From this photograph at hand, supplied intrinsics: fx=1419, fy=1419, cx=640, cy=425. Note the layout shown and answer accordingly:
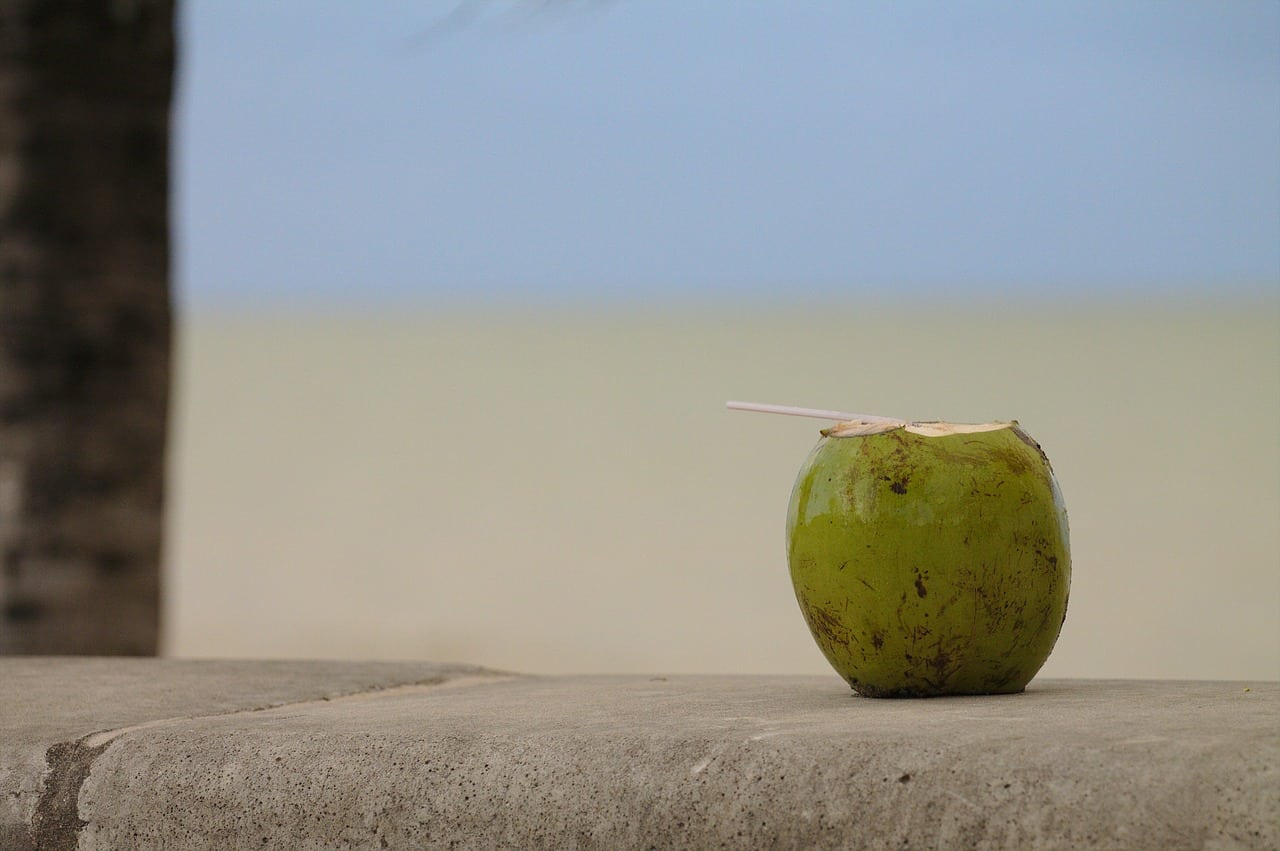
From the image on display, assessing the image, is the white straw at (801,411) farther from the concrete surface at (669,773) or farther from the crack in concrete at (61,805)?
the crack in concrete at (61,805)

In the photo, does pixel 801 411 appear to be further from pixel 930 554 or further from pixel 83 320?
pixel 83 320

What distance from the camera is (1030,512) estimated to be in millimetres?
1524

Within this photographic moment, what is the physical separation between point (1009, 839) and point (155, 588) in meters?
2.73

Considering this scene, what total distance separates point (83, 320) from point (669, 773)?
2.47 meters

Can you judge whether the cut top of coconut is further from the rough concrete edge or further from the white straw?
the rough concrete edge

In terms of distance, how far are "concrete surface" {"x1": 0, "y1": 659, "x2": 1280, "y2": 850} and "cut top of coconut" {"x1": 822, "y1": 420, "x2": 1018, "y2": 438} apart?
0.95 feet

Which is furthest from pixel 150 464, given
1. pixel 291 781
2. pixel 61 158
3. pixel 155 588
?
pixel 291 781

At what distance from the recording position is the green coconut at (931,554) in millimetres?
1492

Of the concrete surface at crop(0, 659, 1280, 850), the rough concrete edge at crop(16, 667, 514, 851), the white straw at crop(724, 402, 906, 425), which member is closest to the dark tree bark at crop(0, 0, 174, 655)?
the concrete surface at crop(0, 659, 1280, 850)

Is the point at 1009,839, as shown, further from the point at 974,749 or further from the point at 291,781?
the point at 291,781

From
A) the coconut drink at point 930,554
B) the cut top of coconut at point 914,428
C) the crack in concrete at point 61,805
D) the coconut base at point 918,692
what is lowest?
the crack in concrete at point 61,805

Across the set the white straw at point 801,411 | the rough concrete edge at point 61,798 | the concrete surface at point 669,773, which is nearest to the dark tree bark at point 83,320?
the concrete surface at point 669,773

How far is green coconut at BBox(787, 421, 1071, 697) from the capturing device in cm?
A: 149

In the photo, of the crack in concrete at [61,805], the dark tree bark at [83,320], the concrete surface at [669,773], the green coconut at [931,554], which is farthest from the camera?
the dark tree bark at [83,320]
